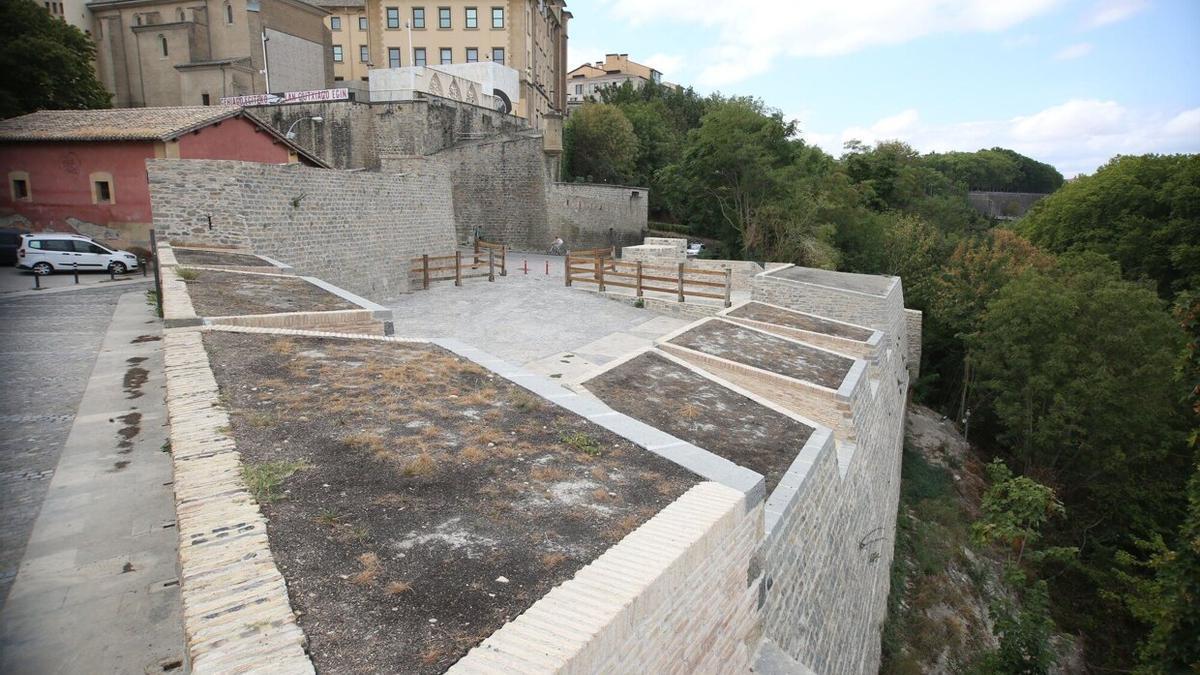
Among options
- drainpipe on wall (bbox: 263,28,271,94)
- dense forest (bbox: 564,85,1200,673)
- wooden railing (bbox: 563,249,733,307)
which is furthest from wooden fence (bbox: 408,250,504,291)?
drainpipe on wall (bbox: 263,28,271,94)

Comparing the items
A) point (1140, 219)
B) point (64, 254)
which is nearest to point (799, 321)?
point (64, 254)

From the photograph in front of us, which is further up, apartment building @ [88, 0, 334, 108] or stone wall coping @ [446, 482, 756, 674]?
apartment building @ [88, 0, 334, 108]

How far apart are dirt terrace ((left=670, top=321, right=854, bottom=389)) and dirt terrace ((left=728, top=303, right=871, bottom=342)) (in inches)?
65.0

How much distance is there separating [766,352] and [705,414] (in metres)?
3.89

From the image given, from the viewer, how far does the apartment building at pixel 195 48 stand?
31.9 meters

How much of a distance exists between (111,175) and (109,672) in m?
18.0

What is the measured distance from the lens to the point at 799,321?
14.6m

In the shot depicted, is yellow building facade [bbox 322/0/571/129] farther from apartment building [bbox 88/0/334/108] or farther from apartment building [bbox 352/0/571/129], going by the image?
apartment building [bbox 88/0/334/108]

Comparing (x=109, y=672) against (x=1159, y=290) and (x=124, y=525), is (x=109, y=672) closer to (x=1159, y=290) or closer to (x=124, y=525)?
(x=124, y=525)

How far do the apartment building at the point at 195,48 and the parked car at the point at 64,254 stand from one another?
60.2 ft

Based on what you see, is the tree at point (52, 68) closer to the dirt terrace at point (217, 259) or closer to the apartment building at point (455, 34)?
the dirt terrace at point (217, 259)

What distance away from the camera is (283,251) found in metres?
14.3

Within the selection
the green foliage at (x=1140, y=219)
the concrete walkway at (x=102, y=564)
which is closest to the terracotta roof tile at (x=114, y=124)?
the concrete walkway at (x=102, y=564)

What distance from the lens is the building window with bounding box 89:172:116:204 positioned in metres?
16.8
